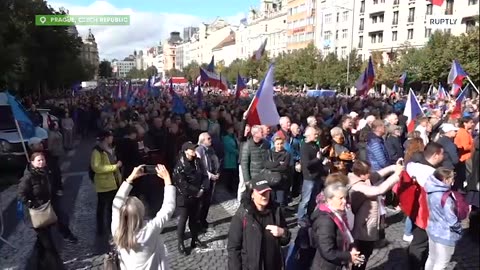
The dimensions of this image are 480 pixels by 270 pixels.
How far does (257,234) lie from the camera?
3.84m

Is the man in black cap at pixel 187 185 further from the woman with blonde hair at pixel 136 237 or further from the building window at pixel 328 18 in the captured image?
the building window at pixel 328 18

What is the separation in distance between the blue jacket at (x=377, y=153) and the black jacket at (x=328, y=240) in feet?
12.9

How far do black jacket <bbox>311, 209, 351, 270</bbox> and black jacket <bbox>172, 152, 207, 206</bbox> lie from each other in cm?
299

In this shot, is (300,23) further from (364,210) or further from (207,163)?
(364,210)

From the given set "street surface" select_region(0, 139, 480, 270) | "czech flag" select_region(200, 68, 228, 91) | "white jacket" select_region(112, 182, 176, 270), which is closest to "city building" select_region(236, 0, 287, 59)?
"czech flag" select_region(200, 68, 228, 91)

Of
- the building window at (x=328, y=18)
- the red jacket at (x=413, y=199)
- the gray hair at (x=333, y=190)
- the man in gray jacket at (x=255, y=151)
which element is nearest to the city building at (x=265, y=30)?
the building window at (x=328, y=18)

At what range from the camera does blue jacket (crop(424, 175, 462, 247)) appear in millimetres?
4461

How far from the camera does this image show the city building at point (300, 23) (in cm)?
7812

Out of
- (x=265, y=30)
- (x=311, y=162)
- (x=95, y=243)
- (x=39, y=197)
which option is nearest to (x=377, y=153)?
(x=311, y=162)

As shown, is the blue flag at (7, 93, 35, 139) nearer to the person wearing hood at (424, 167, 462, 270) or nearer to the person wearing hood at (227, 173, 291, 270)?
the person wearing hood at (227, 173, 291, 270)

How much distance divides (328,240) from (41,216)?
339 cm

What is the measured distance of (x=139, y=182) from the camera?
762 centimetres

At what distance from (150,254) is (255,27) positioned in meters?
105

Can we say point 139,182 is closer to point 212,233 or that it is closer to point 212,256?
point 212,233
